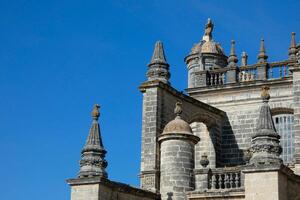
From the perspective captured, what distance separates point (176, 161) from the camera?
103 feet

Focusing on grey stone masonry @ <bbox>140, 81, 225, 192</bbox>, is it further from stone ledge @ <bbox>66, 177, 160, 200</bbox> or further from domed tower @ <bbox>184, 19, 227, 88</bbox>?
domed tower @ <bbox>184, 19, 227, 88</bbox>

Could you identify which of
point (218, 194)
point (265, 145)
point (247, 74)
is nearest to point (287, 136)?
point (247, 74)

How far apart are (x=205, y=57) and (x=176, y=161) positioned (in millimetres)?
11081

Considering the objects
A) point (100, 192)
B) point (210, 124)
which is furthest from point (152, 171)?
point (210, 124)

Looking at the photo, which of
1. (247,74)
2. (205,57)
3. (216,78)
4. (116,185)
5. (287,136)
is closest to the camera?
(116,185)

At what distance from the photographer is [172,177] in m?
31.2

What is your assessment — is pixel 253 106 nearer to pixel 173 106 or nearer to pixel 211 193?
pixel 173 106

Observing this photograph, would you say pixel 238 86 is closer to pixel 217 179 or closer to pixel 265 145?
pixel 217 179

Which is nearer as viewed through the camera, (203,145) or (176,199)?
(176,199)

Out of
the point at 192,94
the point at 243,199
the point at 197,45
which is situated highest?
the point at 197,45

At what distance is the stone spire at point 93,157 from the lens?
29.9m

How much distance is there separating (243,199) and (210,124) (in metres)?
8.45

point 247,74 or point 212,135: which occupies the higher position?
point 247,74

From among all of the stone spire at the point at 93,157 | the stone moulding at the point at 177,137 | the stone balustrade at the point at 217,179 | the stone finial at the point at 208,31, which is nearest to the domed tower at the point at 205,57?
the stone finial at the point at 208,31
